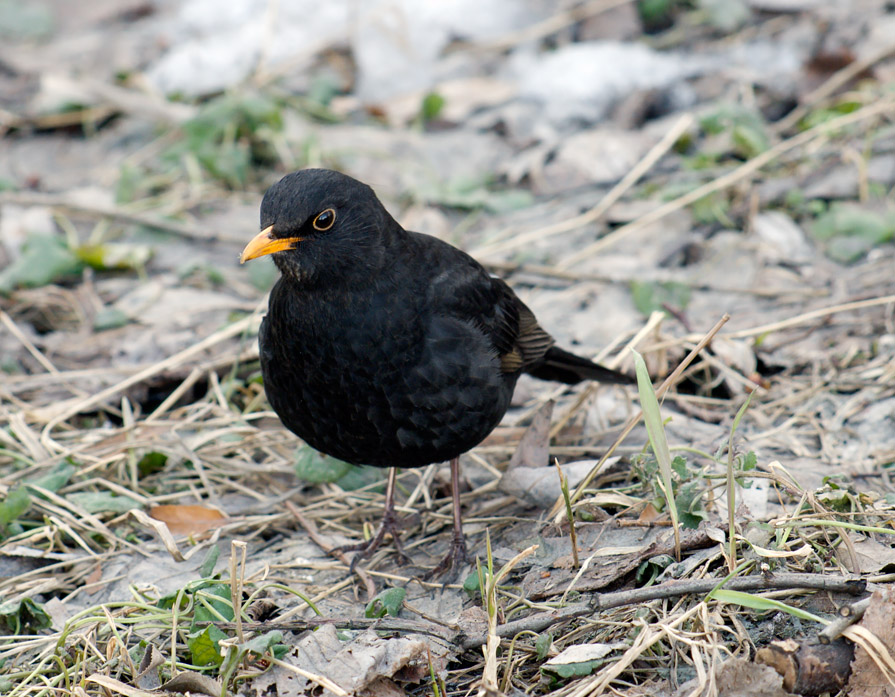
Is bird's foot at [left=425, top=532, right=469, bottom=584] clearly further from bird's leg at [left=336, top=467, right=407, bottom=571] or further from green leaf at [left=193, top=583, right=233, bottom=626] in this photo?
green leaf at [left=193, top=583, right=233, bottom=626]

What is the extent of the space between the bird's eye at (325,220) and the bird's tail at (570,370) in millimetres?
1265

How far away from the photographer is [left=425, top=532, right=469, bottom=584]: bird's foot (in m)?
3.74

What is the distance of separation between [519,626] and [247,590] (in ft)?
3.48

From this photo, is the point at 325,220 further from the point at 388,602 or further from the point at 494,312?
the point at 388,602

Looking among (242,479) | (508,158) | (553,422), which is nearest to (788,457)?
(553,422)

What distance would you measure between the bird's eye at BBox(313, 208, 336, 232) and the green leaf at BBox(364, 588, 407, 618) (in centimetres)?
132

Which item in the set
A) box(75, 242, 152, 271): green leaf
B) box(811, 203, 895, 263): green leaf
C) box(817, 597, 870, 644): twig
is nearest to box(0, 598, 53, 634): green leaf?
box(817, 597, 870, 644): twig

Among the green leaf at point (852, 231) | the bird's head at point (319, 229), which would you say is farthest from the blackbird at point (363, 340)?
the green leaf at point (852, 231)

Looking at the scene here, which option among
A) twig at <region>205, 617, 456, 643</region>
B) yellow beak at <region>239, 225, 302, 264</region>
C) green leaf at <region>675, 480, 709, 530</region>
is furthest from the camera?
yellow beak at <region>239, 225, 302, 264</region>

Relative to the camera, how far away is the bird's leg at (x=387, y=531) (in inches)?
154

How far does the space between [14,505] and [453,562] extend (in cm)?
177

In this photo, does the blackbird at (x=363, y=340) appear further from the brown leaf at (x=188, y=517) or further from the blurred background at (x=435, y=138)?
the blurred background at (x=435, y=138)

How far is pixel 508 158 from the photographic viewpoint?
22.9 ft

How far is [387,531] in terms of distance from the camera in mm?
4070
